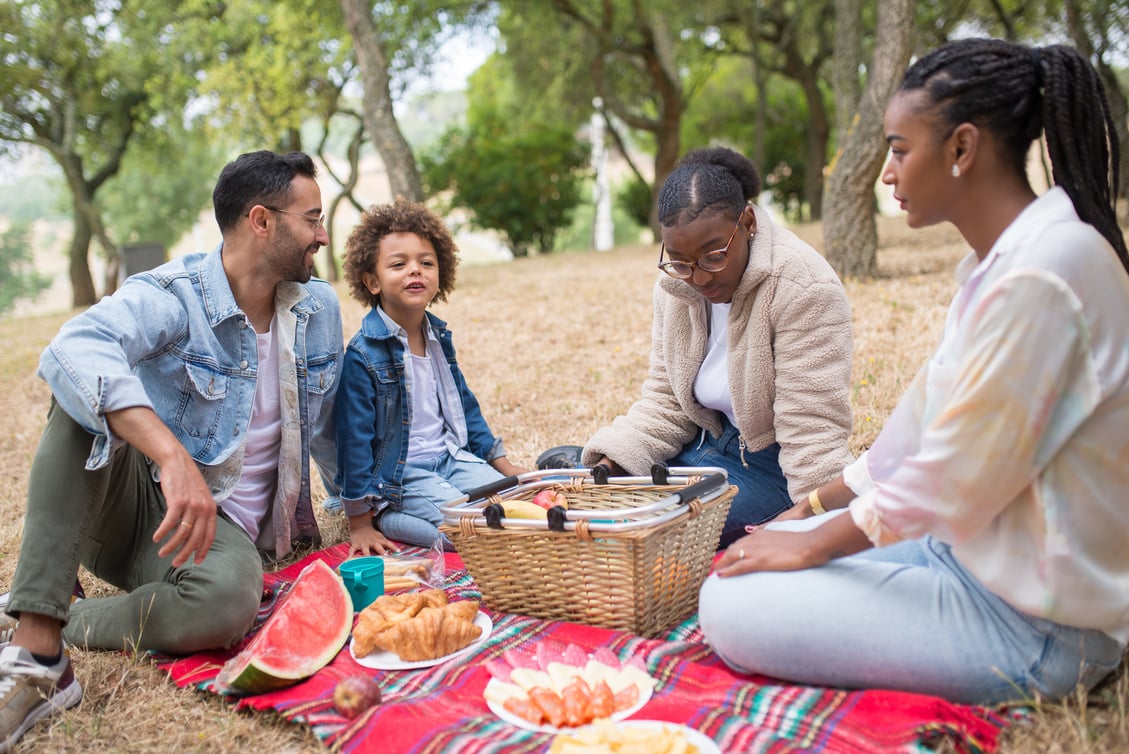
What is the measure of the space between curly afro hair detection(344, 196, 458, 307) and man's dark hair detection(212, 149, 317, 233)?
850 millimetres

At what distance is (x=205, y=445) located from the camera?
3.39 m

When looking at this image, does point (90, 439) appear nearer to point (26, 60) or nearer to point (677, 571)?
point (677, 571)

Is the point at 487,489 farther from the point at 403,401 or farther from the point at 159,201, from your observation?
the point at 159,201

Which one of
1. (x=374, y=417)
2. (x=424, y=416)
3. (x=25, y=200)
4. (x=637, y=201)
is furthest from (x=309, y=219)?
(x=25, y=200)

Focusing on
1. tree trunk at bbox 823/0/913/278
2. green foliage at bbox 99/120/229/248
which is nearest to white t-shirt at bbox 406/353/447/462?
tree trunk at bbox 823/0/913/278

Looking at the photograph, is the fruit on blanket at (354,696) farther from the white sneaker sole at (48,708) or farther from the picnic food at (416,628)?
the white sneaker sole at (48,708)

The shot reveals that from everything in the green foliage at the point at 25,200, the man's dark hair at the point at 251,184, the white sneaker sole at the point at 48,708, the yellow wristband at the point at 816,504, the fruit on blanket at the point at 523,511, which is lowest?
the white sneaker sole at the point at 48,708

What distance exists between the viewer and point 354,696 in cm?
250

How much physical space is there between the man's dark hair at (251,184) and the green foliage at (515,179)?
17.1 m

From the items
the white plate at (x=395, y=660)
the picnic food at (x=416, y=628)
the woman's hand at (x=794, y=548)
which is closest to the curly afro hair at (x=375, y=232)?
the picnic food at (x=416, y=628)

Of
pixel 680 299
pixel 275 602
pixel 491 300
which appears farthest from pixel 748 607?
pixel 491 300

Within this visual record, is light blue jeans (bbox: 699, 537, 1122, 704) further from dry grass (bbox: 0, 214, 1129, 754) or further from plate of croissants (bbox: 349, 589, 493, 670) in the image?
plate of croissants (bbox: 349, 589, 493, 670)

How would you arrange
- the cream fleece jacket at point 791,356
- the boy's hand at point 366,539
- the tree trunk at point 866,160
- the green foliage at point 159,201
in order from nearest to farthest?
the cream fleece jacket at point 791,356
the boy's hand at point 366,539
the tree trunk at point 866,160
the green foliage at point 159,201

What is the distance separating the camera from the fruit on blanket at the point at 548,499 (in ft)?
10.9
